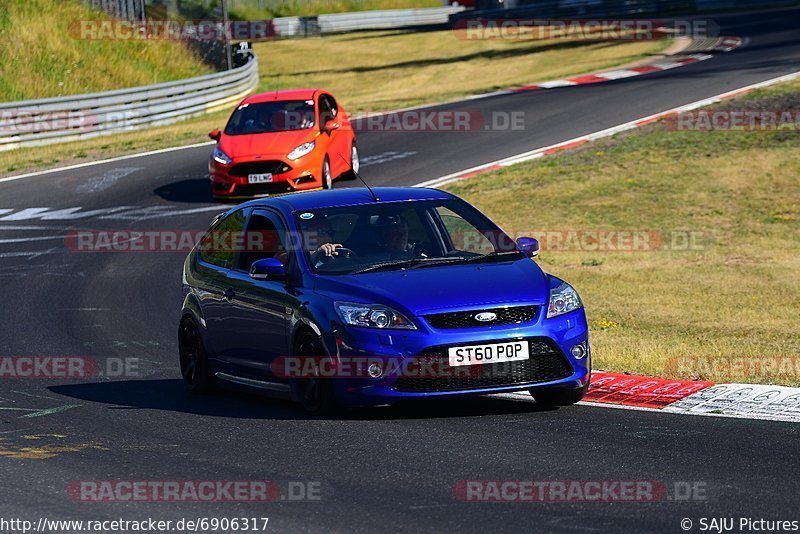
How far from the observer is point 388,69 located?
51.3 m

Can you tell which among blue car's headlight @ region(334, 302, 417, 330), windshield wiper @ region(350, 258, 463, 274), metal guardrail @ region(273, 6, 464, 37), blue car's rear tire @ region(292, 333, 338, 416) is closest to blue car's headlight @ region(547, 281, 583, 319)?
windshield wiper @ region(350, 258, 463, 274)

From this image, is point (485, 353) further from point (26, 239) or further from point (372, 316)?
point (26, 239)

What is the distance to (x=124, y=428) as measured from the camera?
933cm

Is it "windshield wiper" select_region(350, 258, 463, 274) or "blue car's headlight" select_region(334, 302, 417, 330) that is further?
"windshield wiper" select_region(350, 258, 463, 274)

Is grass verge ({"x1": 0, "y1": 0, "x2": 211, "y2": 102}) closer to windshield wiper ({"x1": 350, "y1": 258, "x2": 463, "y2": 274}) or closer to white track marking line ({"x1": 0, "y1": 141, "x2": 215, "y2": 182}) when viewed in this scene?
white track marking line ({"x1": 0, "y1": 141, "x2": 215, "y2": 182})

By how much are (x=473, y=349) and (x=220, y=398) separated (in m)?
2.81

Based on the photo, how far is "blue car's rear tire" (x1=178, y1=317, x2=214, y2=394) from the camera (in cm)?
1091

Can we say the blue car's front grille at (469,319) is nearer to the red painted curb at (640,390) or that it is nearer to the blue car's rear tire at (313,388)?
the blue car's rear tire at (313,388)

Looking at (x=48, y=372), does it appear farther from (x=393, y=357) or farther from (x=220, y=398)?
(x=393, y=357)

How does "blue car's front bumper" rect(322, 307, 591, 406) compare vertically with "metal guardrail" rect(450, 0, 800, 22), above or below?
above

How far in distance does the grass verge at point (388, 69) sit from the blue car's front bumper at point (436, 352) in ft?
64.8

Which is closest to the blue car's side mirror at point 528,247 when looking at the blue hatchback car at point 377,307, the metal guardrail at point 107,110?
the blue hatchback car at point 377,307

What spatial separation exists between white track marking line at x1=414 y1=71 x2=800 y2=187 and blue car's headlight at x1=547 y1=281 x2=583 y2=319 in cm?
1375

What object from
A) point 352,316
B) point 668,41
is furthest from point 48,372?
point 668,41
